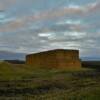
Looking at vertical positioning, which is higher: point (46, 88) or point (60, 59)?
point (60, 59)

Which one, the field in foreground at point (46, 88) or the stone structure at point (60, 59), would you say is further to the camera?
the stone structure at point (60, 59)

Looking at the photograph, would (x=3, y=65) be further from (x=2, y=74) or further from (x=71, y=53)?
(x=71, y=53)

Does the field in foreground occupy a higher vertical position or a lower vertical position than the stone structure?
lower

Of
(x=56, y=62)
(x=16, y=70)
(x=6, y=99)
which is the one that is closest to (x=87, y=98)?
(x=6, y=99)

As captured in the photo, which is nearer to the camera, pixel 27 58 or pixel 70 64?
pixel 70 64

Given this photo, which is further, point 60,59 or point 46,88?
point 60,59

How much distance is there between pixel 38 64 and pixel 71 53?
312 inches

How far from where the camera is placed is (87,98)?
15523mm

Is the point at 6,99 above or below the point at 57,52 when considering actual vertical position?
below

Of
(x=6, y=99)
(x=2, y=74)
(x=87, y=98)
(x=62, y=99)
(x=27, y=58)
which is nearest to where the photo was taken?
(x=87, y=98)

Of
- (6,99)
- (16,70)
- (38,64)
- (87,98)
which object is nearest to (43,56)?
(38,64)

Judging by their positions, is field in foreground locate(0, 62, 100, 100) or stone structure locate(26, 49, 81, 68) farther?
stone structure locate(26, 49, 81, 68)

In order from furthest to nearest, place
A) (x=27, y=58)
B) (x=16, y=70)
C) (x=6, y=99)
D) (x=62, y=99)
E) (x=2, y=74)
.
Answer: (x=27, y=58) → (x=16, y=70) → (x=2, y=74) → (x=6, y=99) → (x=62, y=99)

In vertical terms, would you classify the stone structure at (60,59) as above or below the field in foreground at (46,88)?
above
